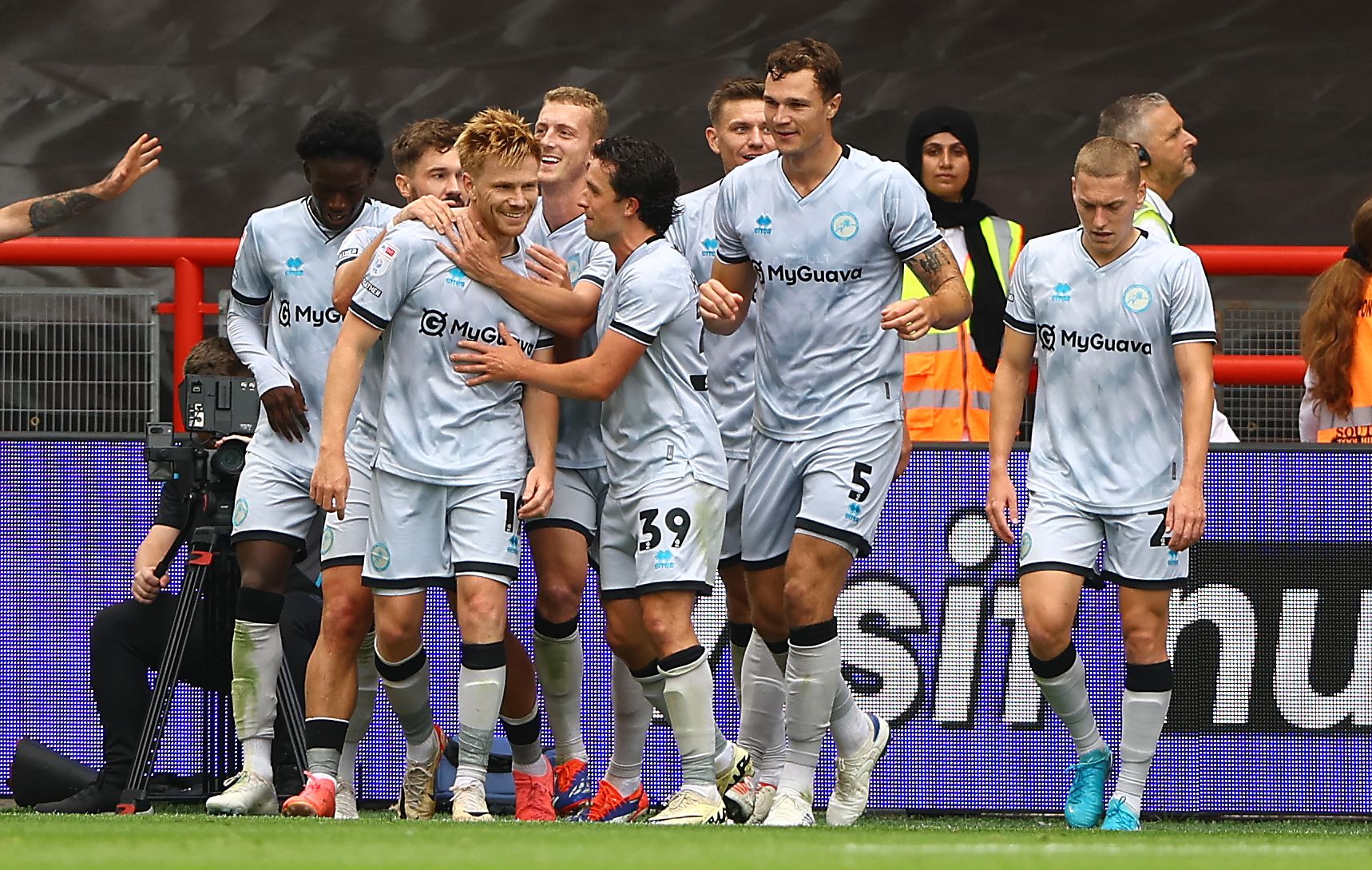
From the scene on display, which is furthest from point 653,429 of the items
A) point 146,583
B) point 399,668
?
point 146,583

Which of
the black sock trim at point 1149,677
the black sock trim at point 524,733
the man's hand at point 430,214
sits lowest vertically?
the black sock trim at point 524,733

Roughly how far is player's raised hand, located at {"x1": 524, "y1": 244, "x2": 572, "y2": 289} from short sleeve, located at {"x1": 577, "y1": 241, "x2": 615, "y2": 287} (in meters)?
0.06

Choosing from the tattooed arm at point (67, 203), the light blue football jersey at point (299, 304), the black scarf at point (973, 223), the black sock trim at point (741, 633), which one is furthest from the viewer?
the black scarf at point (973, 223)

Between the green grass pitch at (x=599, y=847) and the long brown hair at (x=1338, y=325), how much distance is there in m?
2.03

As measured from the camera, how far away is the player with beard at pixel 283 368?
22.1 ft

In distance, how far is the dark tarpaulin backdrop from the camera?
33.7ft

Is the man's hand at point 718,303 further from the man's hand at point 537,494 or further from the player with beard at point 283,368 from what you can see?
the player with beard at point 283,368

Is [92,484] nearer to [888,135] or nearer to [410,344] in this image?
[410,344]

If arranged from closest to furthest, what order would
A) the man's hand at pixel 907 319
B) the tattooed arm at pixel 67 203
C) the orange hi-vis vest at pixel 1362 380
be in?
the man's hand at pixel 907 319 < the tattooed arm at pixel 67 203 < the orange hi-vis vest at pixel 1362 380

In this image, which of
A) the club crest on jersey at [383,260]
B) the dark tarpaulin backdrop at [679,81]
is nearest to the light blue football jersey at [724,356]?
the club crest on jersey at [383,260]

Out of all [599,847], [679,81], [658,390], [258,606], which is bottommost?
[599,847]

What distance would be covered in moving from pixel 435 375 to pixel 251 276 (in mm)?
1028

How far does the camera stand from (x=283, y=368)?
22.5ft

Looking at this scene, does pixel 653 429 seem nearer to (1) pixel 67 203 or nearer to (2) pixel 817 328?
(2) pixel 817 328
